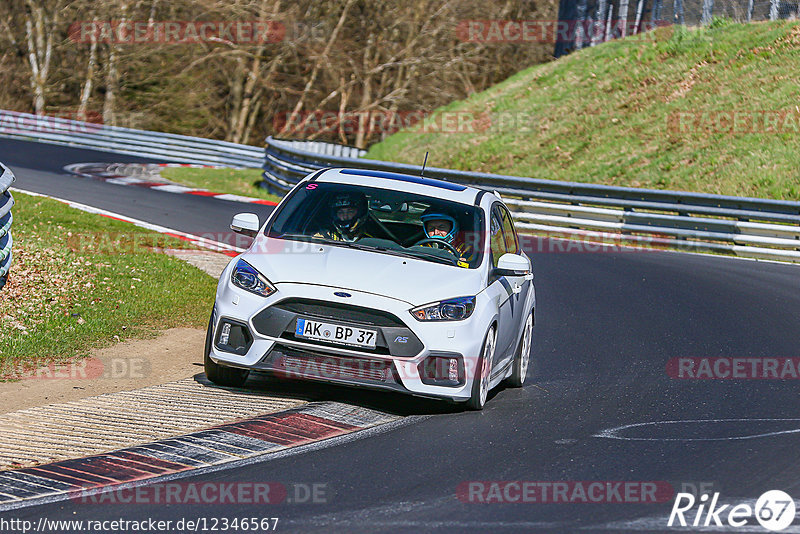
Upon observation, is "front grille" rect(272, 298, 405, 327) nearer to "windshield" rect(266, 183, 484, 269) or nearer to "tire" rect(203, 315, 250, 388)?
"tire" rect(203, 315, 250, 388)

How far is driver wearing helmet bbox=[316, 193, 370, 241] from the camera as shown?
873 cm

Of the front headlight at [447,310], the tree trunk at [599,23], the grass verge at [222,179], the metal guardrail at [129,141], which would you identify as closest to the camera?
the front headlight at [447,310]

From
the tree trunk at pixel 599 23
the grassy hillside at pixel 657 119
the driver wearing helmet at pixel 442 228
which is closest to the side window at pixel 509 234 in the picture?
the driver wearing helmet at pixel 442 228

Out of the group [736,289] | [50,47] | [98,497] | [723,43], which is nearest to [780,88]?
[723,43]

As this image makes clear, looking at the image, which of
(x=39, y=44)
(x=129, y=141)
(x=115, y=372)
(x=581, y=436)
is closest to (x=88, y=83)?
(x=39, y=44)

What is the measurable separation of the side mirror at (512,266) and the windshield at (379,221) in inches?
7.6

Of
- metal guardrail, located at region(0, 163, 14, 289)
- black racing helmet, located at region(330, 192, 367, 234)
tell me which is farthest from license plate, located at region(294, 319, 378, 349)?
metal guardrail, located at region(0, 163, 14, 289)

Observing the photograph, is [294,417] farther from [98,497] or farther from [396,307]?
[98,497]

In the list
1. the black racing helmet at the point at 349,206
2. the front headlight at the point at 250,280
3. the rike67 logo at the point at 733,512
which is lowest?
the rike67 logo at the point at 733,512

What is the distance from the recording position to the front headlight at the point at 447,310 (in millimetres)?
7566

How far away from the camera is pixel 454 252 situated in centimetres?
853

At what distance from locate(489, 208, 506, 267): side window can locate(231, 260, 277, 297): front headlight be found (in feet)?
5.90

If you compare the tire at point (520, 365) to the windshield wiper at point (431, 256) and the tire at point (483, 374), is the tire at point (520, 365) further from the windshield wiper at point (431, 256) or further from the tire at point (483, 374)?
the windshield wiper at point (431, 256)

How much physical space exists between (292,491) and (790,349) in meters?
6.73
